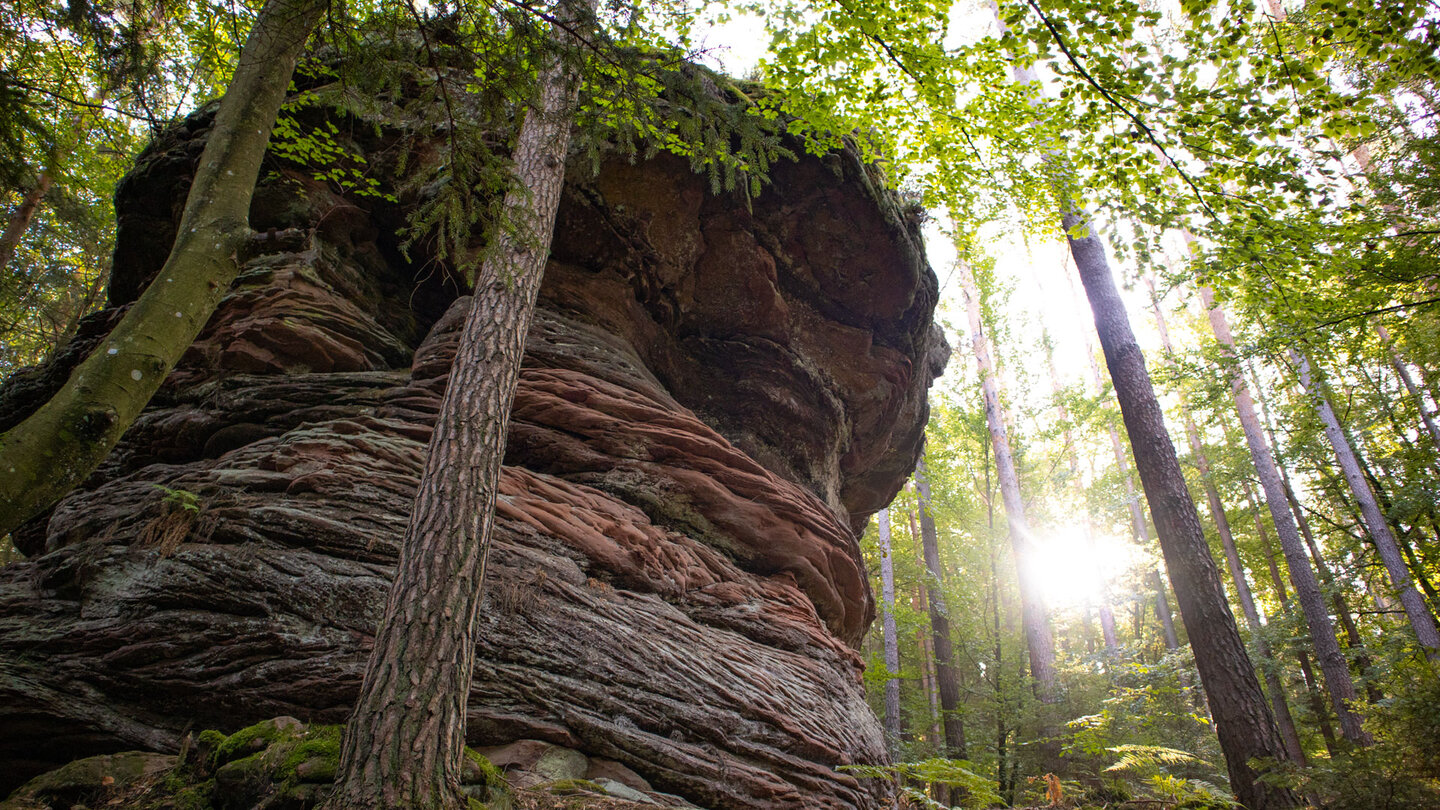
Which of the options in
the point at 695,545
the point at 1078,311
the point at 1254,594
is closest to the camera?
the point at 695,545

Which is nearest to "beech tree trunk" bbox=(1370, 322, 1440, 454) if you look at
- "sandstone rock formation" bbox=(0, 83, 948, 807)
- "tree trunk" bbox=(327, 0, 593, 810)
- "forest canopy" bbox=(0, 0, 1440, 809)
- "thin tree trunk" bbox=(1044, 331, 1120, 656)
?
"forest canopy" bbox=(0, 0, 1440, 809)

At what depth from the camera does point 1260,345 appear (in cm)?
882

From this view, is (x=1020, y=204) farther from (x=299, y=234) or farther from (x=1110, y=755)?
(x=1110, y=755)

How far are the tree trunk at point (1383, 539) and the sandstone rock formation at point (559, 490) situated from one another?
10214 mm

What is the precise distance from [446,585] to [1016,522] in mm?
15386

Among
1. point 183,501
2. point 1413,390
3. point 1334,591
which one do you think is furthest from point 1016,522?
point 183,501

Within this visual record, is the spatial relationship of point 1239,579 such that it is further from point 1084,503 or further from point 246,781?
point 246,781

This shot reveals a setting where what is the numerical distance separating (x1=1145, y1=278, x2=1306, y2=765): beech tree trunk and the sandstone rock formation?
6.70 meters

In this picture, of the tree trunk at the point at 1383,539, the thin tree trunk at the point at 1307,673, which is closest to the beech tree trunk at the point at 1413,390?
the tree trunk at the point at 1383,539

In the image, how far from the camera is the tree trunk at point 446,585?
10.5 ft

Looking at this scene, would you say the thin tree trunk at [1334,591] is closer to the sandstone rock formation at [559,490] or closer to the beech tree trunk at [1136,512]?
the beech tree trunk at [1136,512]

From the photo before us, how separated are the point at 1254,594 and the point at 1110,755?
23.2 metres

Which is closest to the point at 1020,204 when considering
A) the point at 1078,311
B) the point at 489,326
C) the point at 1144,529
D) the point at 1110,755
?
the point at 489,326

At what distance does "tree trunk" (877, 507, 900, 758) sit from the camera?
561 inches
